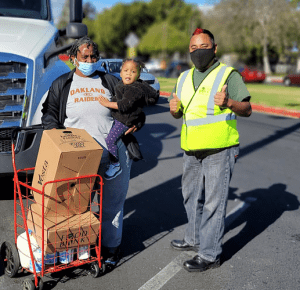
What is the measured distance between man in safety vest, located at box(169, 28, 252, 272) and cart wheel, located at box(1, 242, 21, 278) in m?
1.44

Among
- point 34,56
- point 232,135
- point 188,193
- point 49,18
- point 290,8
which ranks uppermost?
point 290,8

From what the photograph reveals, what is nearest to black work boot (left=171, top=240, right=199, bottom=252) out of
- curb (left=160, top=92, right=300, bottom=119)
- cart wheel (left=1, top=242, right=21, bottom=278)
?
cart wheel (left=1, top=242, right=21, bottom=278)

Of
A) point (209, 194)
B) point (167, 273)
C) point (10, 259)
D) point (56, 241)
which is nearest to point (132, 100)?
point (209, 194)

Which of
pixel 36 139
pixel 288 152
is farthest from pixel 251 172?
pixel 36 139

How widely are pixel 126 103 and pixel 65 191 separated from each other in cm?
84

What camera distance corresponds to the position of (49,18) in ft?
20.2

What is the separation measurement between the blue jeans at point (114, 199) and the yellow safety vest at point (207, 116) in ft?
1.91

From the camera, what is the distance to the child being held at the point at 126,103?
129 inches

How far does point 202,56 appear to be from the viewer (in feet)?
11.0

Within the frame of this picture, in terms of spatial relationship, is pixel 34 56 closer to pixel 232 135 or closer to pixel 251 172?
pixel 232 135

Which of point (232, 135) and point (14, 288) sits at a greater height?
point (232, 135)

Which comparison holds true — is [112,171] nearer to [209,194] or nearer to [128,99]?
[128,99]

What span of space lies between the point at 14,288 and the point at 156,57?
69.9 metres

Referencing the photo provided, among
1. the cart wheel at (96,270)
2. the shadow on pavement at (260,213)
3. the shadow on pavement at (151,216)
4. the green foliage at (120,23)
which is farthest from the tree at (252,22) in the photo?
the cart wheel at (96,270)
